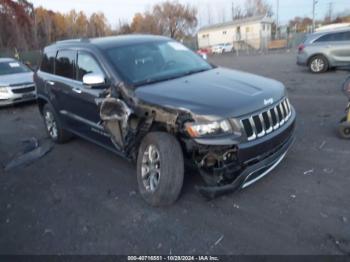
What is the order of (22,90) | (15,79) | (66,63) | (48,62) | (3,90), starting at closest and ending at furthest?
(66,63) < (48,62) < (3,90) < (22,90) < (15,79)

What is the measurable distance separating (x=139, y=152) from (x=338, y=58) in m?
11.4

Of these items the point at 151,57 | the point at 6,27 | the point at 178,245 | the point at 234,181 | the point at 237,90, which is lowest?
the point at 178,245

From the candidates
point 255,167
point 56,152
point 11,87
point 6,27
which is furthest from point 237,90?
point 6,27

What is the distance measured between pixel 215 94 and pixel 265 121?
2.01ft

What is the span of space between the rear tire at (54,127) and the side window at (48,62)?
2.24ft

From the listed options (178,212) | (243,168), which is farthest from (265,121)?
(178,212)

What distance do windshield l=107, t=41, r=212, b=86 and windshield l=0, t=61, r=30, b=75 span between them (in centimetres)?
846

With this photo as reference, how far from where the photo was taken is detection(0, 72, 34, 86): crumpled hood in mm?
10739

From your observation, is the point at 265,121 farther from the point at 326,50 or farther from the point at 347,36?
the point at 347,36

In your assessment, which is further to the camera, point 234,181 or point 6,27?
point 6,27

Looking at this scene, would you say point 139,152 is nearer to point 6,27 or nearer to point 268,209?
point 268,209

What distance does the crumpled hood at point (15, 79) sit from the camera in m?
10.7

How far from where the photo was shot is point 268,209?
→ 369 centimetres

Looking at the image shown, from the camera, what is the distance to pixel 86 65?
5.02m
